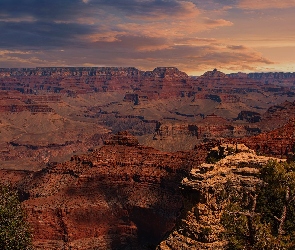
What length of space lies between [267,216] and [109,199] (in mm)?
53282

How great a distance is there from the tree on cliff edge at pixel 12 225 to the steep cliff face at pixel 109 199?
3086cm

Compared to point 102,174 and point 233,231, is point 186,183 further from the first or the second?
point 102,174

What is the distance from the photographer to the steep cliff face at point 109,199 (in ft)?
234

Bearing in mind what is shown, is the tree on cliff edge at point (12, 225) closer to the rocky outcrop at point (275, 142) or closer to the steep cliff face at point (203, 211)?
the steep cliff face at point (203, 211)

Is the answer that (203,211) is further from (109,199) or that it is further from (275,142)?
(275,142)

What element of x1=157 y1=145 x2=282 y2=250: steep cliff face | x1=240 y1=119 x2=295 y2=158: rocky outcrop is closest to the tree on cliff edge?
x1=157 y1=145 x2=282 y2=250: steep cliff face

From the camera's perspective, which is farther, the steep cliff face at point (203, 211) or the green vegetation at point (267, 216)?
the steep cliff face at point (203, 211)

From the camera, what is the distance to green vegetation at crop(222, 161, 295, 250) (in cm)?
A: 2400

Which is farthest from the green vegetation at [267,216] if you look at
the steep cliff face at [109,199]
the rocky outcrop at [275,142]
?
the rocky outcrop at [275,142]

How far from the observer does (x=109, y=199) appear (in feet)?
258

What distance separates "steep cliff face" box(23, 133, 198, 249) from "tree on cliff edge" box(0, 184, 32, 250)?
30.9m

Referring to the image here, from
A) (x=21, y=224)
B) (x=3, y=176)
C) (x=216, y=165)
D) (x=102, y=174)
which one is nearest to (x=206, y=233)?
(x=216, y=165)

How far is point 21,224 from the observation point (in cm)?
4009

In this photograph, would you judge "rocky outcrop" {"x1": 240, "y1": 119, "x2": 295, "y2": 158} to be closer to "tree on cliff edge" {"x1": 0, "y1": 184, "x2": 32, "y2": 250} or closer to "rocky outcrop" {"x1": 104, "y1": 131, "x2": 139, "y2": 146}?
"rocky outcrop" {"x1": 104, "y1": 131, "x2": 139, "y2": 146}
